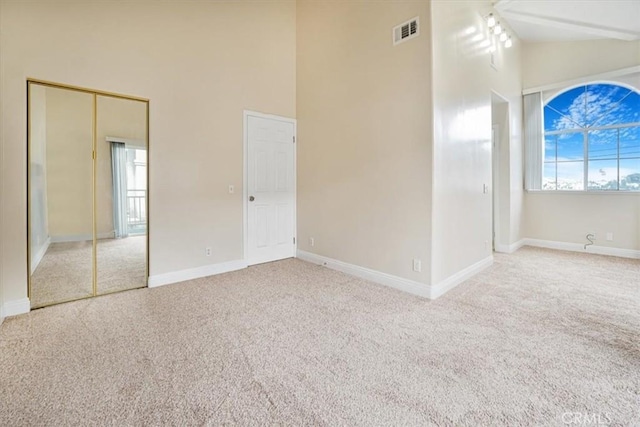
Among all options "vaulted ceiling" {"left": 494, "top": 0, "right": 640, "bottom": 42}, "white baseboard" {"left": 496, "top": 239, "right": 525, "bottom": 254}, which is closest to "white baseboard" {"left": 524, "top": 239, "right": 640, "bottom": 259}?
"white baseboard" {"left": 496, "top": 239, "right": 525, "bottom": 254}

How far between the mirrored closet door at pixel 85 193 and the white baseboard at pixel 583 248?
643cm

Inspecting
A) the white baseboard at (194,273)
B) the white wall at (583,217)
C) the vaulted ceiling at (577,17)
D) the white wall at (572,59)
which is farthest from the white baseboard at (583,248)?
the white baseboard at (194,273)

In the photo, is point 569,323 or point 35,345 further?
point 569,323

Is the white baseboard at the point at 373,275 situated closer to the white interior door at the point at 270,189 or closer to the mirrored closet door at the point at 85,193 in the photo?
the white interior door at the point at 270,189

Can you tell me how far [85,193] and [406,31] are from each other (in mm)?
3709

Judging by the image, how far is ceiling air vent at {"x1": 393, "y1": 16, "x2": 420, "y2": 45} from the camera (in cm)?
293

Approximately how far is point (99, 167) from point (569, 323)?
15.2 feet

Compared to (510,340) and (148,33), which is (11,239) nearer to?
(148,33)

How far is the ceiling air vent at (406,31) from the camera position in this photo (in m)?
2.93

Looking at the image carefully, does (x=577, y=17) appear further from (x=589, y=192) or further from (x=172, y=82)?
(x=172, y=82)

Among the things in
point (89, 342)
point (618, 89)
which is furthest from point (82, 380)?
point (618, 89)

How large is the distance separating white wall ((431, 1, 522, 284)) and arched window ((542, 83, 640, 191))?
1.56 metres

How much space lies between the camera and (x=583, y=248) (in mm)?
4926

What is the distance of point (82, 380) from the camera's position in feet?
5.50
